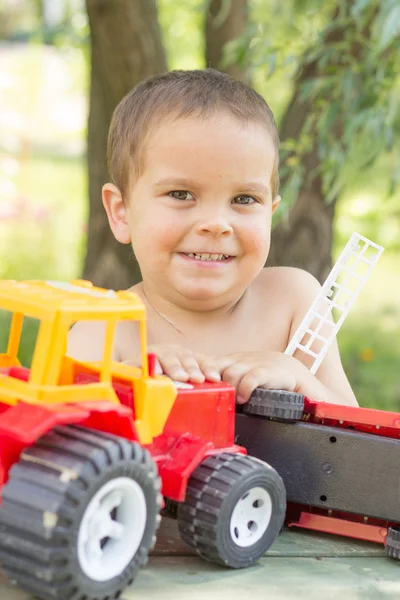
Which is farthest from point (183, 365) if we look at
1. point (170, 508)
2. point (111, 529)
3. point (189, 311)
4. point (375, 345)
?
point (375, 345)

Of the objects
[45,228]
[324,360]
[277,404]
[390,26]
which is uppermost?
[45,228]

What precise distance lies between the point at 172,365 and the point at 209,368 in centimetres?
7

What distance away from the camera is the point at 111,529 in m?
1.20

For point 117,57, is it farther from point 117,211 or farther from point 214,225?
point 214,225

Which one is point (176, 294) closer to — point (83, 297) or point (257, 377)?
point (257, 377)

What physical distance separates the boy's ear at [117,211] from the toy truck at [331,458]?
0.66 meters

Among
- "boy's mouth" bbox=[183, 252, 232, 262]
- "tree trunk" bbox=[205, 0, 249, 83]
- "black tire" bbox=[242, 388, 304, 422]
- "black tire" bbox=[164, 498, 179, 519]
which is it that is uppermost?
"tree trunk" bbox=[205, 0, 249, 83]

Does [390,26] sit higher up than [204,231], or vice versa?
[390,26]

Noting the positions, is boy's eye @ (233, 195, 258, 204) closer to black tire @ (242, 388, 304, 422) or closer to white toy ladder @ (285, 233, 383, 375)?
white toy ladder @ (285, 233, 383, 375)

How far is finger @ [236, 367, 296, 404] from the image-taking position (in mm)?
1726

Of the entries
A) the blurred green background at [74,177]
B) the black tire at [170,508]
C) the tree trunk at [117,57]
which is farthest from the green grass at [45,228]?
the black tire at [170,508]

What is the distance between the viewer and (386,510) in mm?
1637

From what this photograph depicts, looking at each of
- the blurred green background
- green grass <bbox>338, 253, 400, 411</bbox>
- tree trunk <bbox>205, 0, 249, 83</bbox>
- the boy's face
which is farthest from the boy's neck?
green grass <bbox>338, 253, 400, 411</bbox>

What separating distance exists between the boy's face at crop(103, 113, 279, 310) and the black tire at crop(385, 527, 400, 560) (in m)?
0.69
